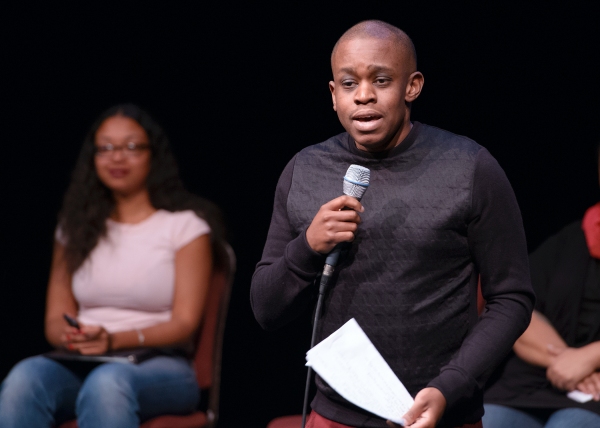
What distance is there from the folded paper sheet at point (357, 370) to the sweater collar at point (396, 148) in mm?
355

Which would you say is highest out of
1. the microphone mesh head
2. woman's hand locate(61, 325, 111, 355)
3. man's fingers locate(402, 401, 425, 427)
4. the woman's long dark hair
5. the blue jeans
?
the microphone mesh head

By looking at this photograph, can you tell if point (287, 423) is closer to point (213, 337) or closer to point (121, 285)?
point (213, 337)

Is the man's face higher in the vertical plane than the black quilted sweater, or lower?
higher

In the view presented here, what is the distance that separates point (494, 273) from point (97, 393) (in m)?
1.40

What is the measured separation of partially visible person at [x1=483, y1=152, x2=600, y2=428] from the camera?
213 centimetres

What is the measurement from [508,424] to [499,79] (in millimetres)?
1207

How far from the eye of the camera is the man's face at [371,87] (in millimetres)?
1418

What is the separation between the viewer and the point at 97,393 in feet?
7.47

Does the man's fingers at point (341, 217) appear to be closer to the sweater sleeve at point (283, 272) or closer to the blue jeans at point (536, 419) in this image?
the sweater sleeve at point (283, 272)

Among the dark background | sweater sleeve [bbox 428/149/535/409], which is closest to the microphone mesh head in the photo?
sweater sleeve [bbox 428/149/535/409]

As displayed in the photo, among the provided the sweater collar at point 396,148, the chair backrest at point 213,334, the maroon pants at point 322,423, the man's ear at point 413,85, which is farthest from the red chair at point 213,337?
the man's ear at point 413,85

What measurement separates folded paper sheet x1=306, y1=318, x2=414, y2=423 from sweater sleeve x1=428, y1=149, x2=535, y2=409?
107 millimetres

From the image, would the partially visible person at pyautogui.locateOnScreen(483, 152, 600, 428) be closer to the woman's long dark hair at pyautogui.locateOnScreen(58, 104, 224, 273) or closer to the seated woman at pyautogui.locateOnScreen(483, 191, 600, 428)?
the seated woman at pyautogui.locateOnScreen(483, 191, 600, 428)

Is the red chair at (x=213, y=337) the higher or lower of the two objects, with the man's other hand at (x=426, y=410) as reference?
lower
